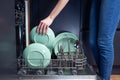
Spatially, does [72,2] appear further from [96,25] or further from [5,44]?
[5,44]

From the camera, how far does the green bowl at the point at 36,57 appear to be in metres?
1.18

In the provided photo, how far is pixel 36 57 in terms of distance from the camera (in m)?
1.20

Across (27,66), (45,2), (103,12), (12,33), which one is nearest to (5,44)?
(12,33)

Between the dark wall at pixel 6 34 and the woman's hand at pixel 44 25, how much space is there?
46 centimetres

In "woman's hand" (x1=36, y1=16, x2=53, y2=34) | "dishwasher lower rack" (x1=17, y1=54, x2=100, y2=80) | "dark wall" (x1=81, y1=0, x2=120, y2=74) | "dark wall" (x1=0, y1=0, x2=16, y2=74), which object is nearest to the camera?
"dark wall" (x1=0, y1=0, x2=16, y2=74)

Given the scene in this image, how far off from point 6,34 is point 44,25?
530 millimetres

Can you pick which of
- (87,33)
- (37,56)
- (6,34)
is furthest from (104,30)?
(6,34)

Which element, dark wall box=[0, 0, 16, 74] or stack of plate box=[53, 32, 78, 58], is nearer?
dark wall box=[0, 0, 16, 74]

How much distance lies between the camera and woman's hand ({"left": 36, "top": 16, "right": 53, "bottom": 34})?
1.23 meters

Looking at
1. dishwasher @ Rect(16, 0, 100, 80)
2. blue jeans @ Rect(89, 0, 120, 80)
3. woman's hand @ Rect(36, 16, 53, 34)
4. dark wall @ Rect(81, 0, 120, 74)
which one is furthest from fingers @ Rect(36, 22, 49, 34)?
dark wall @ Rect(81, 0, 120, 74)

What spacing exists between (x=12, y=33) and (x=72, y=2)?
42.3 inches

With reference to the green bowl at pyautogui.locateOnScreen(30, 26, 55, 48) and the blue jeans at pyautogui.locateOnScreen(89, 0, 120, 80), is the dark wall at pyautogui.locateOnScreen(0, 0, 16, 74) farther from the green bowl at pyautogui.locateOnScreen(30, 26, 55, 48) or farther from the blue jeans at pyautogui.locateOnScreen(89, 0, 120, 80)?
the blue jeans at pyautogui.locateOnScreen(89, 0, 120, 80)

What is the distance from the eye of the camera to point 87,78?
1.13m

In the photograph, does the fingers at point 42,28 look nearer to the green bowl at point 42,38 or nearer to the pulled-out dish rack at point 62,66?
the green bowl at point 42,38
